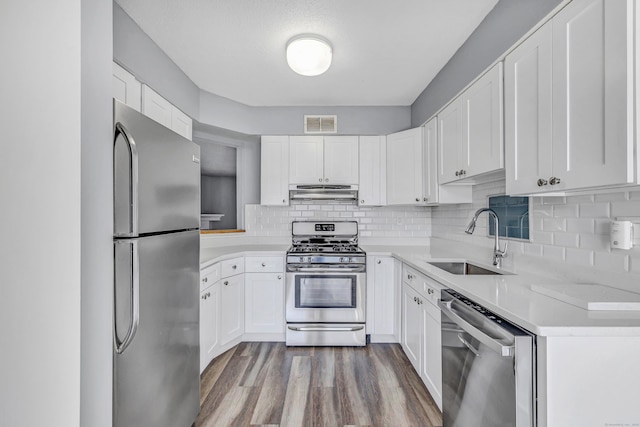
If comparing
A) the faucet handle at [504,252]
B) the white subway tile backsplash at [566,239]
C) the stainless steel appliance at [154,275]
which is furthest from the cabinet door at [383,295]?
the stainless steel appliance at [154,275]

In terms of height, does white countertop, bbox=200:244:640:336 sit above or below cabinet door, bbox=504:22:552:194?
below

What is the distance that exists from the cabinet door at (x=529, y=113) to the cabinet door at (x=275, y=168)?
2245mm

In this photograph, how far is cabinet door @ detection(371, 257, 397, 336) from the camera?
9.47 ft

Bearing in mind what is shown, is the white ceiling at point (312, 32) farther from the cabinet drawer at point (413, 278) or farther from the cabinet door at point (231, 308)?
the cabinet door at point (231, 308)

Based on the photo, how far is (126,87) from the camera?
1.92m

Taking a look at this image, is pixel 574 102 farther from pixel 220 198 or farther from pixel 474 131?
pixel 220 198

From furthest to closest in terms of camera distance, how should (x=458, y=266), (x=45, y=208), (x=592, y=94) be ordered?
(x=458, y=266) < (x=592, y=94) < (x=45, y=208)

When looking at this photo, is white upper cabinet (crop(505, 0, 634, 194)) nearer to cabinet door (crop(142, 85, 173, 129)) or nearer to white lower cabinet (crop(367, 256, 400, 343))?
white lower cabinet (crop(367, 256, 400, 343))

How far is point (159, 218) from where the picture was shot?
1.28 meters

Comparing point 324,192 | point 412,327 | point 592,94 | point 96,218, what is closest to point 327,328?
point 412,327

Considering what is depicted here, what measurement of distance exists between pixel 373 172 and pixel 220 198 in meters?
1.88

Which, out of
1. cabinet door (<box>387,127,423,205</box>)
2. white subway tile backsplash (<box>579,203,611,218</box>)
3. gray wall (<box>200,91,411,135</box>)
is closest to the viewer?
white subway tile backsplash (<box>579,203,611,218</box>)

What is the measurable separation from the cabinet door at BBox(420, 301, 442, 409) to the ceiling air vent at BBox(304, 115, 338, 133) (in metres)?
2.19

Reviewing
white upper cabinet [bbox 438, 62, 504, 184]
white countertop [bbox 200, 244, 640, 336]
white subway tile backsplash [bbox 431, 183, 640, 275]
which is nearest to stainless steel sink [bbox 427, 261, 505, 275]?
white subway tile backsplash [bbox 431, 183, 640, 275]
